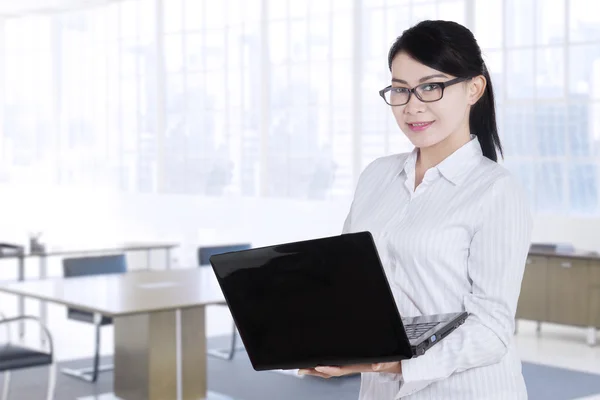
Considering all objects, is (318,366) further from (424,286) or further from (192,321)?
(192,321)

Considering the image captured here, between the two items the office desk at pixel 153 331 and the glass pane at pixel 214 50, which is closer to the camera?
the office desk at pixel 153 331

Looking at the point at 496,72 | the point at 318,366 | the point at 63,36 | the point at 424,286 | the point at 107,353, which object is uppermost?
the point at 63,36

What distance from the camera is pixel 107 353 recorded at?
24.9ft

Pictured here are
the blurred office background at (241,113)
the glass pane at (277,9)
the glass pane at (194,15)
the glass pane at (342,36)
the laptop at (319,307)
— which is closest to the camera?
the laptop at (319,307)

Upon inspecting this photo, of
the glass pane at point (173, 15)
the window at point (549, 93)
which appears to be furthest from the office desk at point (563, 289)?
the glass pane at point (173, 15)

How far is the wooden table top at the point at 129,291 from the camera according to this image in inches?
196

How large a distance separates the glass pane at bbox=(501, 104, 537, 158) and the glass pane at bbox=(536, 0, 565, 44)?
729mm

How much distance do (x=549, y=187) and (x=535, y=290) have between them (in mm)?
1561

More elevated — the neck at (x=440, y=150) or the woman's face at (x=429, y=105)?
the woman's face at (x=429, y=105)

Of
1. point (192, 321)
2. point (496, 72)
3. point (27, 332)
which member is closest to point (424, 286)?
point (192, 321)

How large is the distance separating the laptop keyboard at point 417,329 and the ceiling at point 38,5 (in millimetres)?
13750

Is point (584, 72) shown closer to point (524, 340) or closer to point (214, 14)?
point (524, 340)

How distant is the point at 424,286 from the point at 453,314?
0.09m

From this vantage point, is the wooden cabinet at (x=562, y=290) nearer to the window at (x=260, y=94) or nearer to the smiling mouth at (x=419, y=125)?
the window at (x=260, y=94)
